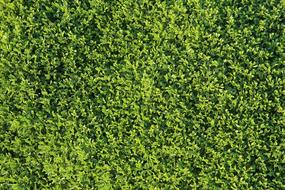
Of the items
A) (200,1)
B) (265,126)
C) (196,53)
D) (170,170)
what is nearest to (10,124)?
(170,170)

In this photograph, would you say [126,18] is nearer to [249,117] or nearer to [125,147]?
[125,147]

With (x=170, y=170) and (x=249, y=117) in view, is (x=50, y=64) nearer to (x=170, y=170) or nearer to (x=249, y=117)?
(x=170, y=170)

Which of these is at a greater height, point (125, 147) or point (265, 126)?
point (265, 126)

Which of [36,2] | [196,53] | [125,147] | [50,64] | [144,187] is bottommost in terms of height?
[144,187]

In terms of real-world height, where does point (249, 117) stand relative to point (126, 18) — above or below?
below

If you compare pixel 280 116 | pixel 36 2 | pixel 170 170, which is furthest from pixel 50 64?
pixel 280 116

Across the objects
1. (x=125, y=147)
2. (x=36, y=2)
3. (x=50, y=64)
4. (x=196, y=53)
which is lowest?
(x=125, y=147)
